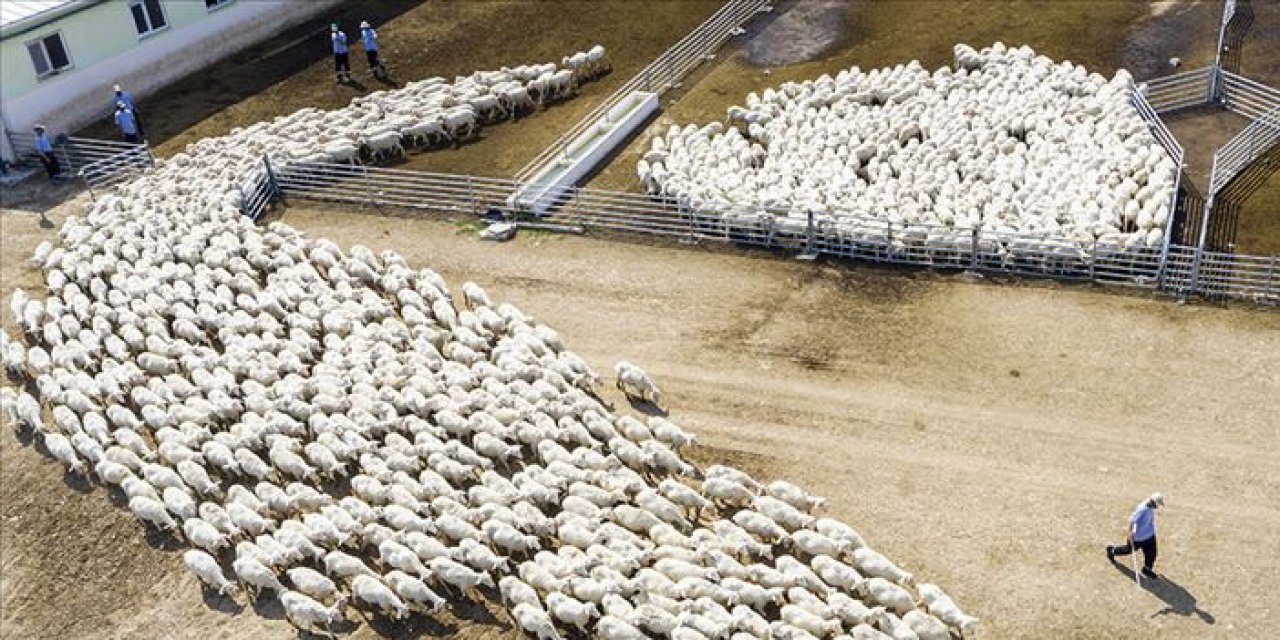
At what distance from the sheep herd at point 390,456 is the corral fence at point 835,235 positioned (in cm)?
343

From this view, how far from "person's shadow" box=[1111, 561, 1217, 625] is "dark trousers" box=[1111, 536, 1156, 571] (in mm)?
224

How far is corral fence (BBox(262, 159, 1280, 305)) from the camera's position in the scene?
83.0 feet

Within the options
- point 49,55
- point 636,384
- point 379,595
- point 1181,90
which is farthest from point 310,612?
point 1181,90

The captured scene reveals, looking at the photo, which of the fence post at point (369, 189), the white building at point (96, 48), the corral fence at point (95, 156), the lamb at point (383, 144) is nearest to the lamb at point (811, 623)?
the fence post at point (369, 189)

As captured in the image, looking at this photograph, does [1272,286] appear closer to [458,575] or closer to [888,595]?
[888,595]

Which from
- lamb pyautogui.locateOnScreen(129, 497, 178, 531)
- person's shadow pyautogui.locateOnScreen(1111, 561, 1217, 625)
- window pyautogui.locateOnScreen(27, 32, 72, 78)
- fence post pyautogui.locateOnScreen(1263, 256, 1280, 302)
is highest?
window pyautogui.locateOnScreen(27, 32, 72, 78)

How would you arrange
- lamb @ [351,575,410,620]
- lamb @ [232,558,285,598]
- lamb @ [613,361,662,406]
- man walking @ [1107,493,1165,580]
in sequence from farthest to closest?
1. lamb @ [613,361,662,406]
2. lamb @ [232,558,285,598]
3. lamb @ [351,575,410,620]
4. man walking @ [1107,493,1165,580]

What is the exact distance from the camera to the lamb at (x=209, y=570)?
2012 cm

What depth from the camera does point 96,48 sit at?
38.0m

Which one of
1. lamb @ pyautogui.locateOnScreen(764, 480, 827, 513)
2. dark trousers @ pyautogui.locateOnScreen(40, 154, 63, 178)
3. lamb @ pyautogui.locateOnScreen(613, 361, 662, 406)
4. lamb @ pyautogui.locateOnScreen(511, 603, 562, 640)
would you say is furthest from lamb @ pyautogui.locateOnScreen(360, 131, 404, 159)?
lamb @ pyautogui.locateOnScreen(511, 603, 562, 640)

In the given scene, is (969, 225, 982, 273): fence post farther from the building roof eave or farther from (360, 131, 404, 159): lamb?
the building roof eave

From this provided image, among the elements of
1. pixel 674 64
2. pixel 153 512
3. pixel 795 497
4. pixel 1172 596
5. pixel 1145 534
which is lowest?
pixel 1172 596

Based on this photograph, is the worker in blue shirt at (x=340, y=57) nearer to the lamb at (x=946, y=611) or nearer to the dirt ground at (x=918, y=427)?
the dirt ground at (x=918, y=427)

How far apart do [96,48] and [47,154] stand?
4833 mm
